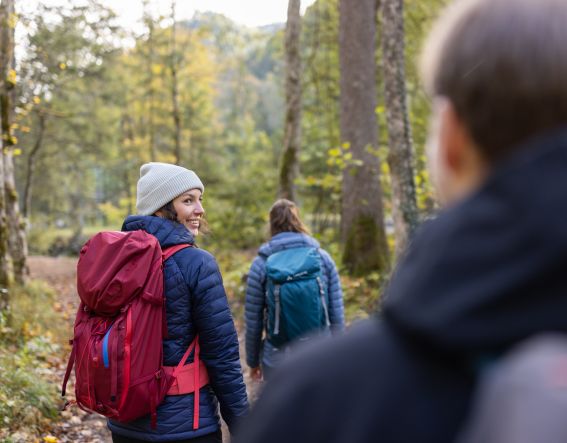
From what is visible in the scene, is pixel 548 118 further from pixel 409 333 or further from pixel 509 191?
pixel 409 333

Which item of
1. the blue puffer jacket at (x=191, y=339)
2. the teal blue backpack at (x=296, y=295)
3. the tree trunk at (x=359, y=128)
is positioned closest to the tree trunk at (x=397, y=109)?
the teal blue backpack at (x=296, y=295)

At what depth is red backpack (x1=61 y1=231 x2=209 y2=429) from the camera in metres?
3.03

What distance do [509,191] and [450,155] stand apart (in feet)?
0.56

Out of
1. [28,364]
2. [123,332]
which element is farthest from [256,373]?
[28,364]

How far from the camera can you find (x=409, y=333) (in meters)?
0.89

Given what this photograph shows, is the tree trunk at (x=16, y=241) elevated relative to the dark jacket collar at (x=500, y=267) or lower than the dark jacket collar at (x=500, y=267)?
lower

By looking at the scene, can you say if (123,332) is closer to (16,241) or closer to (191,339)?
(191,339)

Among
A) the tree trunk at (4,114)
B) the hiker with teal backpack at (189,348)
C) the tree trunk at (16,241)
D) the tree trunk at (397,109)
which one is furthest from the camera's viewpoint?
the tree trunk at (16,241)

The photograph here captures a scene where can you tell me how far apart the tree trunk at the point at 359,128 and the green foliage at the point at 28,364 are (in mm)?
5465

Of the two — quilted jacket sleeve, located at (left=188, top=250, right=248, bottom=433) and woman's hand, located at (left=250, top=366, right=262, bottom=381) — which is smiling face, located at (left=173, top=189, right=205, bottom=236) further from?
woman's hand, located at (left=250, top=366, right=262, bottom=381)

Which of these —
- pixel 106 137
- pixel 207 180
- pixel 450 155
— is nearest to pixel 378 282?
pixel 450 155

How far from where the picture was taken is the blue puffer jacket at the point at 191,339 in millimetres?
3178

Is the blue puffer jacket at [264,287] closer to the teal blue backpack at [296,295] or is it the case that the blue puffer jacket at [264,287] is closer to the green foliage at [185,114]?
the teal blue backpack at [296,295]

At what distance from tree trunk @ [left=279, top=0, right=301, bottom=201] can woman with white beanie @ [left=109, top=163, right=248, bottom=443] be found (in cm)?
904
